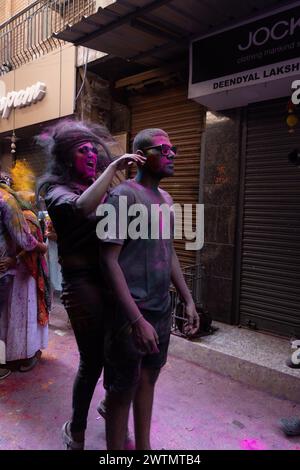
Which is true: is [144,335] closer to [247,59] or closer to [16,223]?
[16,223]

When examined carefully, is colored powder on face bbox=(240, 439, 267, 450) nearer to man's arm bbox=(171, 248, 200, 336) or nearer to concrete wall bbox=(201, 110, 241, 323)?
man's arm bbox=(171, 248, 200, 336)

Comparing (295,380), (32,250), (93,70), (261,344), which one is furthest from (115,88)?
(295,380)

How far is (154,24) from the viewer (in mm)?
Result: 4625

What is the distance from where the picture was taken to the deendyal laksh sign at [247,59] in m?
3.82

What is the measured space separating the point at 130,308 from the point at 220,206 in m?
3.46

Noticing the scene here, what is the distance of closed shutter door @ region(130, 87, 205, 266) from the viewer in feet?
18.5

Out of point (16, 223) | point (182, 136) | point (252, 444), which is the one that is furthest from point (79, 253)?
point (182, 136)

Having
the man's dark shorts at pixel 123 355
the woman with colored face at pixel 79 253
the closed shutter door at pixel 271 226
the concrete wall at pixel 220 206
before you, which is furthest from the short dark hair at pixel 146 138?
the concrete wall at pixel 220 206

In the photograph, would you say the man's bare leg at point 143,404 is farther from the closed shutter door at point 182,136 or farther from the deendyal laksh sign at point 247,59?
the closed shutter door at point 182,136

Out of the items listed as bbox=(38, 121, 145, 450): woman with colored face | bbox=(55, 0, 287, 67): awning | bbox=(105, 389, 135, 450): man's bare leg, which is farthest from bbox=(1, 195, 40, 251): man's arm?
bbox=(55, 0, 287, 67): awning

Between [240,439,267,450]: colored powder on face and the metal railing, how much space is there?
266 inches

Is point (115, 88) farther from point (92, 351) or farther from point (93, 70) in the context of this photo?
point (92, 351)

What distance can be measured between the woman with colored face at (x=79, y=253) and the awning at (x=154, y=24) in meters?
2.45

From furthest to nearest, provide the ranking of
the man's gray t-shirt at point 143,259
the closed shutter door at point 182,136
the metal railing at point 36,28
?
the metal railing at point 36,28 < the closed shutter door at point 182,136 < the man's gray t-shirt at point 143,259
